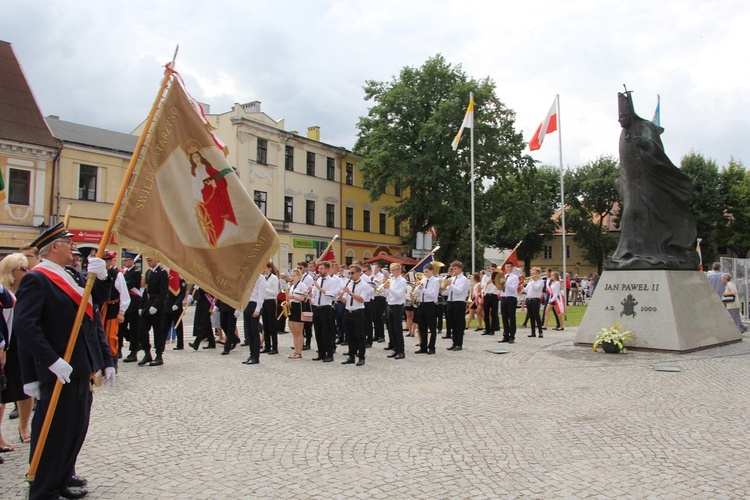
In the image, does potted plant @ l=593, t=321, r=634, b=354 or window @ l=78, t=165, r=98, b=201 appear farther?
window @ l=78, t=165, r=98, b=201

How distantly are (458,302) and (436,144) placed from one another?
26.7 m

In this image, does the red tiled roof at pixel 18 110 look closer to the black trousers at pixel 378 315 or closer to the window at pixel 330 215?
the window at pixel 330 215

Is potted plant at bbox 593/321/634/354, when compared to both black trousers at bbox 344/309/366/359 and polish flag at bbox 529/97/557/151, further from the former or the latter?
polish flag at bbox 529/97/557/151

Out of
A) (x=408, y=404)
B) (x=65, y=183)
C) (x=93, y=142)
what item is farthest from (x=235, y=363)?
(x=93, y=142)

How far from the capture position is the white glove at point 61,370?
13.2 feet

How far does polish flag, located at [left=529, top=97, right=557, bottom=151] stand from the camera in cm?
2677

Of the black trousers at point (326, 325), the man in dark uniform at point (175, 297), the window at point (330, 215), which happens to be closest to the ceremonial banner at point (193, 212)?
the black trousers at point (326, 325)

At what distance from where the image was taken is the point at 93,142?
3369 centimetres

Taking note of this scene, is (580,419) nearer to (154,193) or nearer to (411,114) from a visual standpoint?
(154,193)

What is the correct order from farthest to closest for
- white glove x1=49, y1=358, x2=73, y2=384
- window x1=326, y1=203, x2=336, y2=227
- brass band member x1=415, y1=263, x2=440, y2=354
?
window x1=326, y1=203, x2=336, y2=227 → brass band member x1=415, y1=263, x2=440, y2=354 → white glove x1=49, y1=358, x2=73, y2=384

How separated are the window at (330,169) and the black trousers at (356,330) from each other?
119 ft

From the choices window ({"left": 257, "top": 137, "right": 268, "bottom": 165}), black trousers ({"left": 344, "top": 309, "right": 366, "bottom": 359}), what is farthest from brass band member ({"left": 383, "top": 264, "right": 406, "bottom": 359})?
window ({"left": 257, "top": 137, "right": 268, "bottom": 165})

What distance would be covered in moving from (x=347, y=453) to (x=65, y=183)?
31.1m

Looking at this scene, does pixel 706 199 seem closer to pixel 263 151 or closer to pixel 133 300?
pixel 263 151
